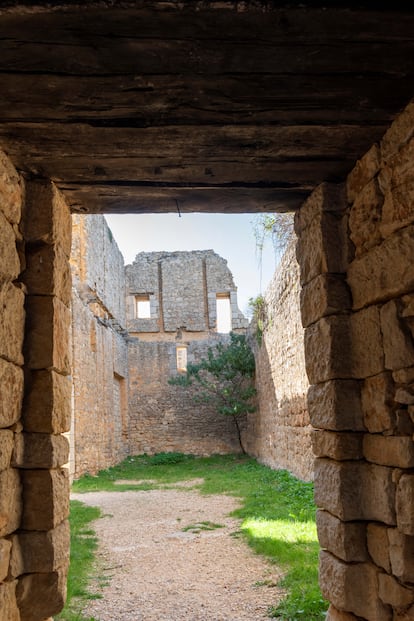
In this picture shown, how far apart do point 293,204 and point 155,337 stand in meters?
21.7

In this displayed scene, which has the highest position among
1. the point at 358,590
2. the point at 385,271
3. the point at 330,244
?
the point at 330,244

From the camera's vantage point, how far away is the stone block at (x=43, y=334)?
3.38m

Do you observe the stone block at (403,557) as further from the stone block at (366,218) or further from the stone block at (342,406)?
the stone block at (366,218)

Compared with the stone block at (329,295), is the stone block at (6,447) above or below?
below

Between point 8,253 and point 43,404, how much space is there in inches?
35.6

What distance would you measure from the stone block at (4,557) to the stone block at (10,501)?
48mm

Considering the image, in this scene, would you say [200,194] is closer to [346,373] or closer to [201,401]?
[346,373]

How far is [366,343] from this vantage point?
10.9ft

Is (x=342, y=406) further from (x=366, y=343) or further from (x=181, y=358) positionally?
(x=181, y=358)

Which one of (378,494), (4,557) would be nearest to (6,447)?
(4,557)

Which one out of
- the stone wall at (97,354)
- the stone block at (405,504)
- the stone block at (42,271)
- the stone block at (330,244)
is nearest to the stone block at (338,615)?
the stone block at (405,504)

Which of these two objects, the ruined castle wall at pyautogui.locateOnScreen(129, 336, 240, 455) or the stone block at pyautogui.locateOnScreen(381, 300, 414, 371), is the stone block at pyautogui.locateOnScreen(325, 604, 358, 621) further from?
the ruined castle wall at pyautogui.locateOnScreen(129, 336, 240, 455)

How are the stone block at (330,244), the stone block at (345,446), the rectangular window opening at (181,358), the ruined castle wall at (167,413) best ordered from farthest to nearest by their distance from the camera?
the rectangular window opening at (181,358), the ruined castle wall at (167,413), the stone block at (330,244), the stone block at (345,446)

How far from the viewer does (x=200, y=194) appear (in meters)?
3.80
